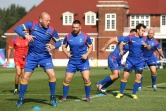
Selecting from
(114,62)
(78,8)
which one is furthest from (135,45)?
(78,8)

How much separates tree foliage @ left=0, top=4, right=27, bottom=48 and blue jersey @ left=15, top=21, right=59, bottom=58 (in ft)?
398

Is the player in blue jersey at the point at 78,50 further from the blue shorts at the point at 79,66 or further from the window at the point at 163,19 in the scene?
the window at the point at 163,19

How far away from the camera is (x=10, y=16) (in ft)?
496

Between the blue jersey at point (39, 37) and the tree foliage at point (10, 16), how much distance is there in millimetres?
121307

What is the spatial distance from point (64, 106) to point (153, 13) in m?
64.7

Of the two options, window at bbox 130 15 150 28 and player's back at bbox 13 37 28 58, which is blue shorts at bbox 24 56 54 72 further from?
window at bbox 130 15 150 28

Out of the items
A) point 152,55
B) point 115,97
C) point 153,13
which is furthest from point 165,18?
point 115,97

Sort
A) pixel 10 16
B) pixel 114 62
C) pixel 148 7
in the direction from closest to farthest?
pixel 114 62
pixel 148 7
pixel 10 16

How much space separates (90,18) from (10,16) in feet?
242

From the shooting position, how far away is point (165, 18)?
78938 millimetres

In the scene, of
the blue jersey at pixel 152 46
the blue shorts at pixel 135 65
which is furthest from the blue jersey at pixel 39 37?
the blue jersey at pixel 152 46

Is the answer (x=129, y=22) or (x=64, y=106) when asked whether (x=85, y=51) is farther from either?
Answer: (x=129, y=22)

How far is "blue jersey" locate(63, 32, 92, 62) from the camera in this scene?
16500mm

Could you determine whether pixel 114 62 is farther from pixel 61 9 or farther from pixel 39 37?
pixel 61 9
